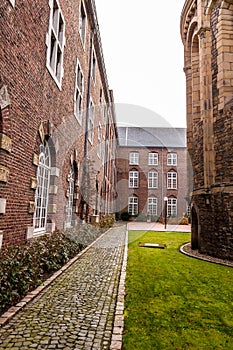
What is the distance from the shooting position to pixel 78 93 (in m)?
11.8

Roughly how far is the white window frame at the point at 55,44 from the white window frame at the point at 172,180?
1218 inches

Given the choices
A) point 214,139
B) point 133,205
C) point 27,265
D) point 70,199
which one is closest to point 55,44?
point 70,199

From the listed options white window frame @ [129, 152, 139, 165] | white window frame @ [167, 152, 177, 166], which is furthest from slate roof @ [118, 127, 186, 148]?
white window frame @ [129, 152, 139, 165]

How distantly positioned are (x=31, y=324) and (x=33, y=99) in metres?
4.91

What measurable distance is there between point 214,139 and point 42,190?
244 inches

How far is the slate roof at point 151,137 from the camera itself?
39.9m

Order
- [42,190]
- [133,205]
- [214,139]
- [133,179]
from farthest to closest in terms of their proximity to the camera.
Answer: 1. [133,179]
2. [133,205]
3. [214,139]
4. [42,190]

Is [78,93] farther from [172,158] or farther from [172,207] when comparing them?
[172,158]

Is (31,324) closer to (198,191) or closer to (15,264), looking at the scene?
(15,264)

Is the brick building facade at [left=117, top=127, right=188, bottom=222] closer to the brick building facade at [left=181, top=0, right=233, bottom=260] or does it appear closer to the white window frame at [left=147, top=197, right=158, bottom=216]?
the white window frame at [left=147, top=197, right=158, bottom=216]

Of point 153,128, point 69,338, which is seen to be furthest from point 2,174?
point 153,128

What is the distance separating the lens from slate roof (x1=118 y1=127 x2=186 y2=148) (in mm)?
39875

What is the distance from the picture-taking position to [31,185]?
6625mm

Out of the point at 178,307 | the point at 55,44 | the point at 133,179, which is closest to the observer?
the point at 178,307
